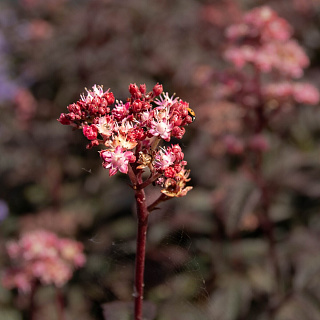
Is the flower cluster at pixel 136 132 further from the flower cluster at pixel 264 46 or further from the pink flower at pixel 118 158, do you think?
the flower cluster at pixel 264 46

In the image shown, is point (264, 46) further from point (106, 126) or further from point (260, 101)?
point (106, 126)

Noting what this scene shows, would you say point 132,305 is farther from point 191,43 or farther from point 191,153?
point 191,43

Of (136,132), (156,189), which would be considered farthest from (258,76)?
(136,132)

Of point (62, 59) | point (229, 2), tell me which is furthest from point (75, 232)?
point (229, 2)

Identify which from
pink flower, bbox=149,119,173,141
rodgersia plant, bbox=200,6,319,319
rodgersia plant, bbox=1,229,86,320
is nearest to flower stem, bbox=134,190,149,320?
pink flower, bbox=149,119,173,141

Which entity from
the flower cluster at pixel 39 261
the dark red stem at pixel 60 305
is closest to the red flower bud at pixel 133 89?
the flower cluster at pixel 39 261
